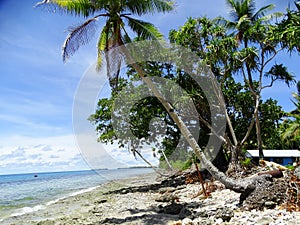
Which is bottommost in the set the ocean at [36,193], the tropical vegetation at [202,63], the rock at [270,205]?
the ocean at [36,193]

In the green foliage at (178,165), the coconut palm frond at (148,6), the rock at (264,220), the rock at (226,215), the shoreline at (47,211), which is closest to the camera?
the rock at (264,220)

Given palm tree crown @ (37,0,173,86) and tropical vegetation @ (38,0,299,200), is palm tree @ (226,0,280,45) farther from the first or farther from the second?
palm tree crown @ (37,0,173,86)

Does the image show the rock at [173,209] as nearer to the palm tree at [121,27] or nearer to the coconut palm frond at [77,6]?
the palm tree at [121,27]

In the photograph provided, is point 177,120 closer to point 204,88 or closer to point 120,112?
point 204,88

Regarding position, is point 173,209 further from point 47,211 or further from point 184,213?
point 47,211

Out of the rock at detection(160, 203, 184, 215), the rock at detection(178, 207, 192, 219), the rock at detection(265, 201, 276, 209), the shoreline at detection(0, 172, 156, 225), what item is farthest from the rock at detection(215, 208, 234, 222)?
the shoreline at detection(0, 172, 156, 225)

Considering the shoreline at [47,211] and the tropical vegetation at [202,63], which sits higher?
the tropical vegetation at [202,63]

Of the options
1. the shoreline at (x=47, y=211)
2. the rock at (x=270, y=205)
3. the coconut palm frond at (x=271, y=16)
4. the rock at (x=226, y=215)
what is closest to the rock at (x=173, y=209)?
the rock at (x=226, y=215)

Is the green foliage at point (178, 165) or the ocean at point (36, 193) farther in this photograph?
the green foliage at point (178, 165)

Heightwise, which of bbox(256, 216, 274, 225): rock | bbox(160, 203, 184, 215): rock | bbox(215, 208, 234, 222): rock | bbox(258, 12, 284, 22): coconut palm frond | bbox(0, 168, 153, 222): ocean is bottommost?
bbox(0, 168, 153, 222): ocean

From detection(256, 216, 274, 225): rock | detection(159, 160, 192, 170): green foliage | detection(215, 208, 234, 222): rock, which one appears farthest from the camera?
detection(159, 160, 192, 170): green foliage

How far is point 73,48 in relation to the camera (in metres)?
11.4

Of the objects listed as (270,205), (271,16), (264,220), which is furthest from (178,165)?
(264,220)

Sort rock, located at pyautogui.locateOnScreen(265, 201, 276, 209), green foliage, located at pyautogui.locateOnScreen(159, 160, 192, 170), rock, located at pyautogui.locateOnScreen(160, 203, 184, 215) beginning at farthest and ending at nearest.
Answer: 1. green foliage, located at pyautogui.locateOnScreen(159, 160, 192, 170)
2. rock, located at pyautogui.locateOnScreen(160, 203, 184, 215)
3. rock, located at pyautogui.locateOnScreen(265, 201, 276, 209)
